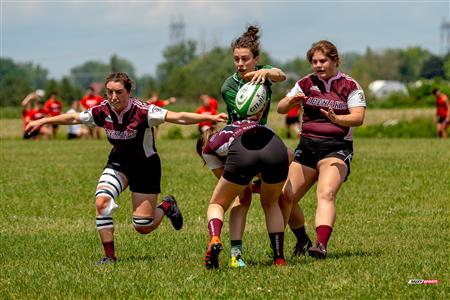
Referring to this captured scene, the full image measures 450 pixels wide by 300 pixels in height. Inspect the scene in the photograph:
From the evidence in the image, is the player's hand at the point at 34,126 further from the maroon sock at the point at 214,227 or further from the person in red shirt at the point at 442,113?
the person in red shirt at the point at 442,113

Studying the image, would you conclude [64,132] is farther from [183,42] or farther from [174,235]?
[183,42]

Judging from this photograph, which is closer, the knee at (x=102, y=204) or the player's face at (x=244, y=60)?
the player's face at (x=244, y=60)

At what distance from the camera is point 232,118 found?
9.32 m

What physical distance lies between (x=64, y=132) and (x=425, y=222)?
118ft

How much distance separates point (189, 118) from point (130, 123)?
30.1 inches

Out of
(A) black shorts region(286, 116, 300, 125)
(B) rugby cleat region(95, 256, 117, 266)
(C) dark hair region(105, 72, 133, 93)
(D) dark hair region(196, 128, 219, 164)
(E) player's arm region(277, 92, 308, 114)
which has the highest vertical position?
(C) dark hair region(105, 72, 133, 93)

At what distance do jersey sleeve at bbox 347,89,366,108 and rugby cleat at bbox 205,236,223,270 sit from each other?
6.57 ft

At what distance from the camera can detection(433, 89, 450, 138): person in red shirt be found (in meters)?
37.8

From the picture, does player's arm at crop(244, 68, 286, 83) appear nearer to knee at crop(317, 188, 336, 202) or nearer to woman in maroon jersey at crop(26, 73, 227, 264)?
woman in maroon jersey at crop(26, 73, 227, 264)

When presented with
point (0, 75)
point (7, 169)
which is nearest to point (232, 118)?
point (7, 169)

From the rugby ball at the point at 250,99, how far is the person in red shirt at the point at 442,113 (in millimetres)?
29611

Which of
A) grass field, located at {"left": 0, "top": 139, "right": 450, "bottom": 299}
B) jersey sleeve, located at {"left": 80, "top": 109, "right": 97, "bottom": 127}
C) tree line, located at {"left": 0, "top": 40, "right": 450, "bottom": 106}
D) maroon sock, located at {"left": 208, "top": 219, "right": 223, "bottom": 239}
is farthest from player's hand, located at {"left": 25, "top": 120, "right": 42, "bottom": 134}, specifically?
tree line, located at {"left": 0, "top": 40, "right": 450, "bottom": 106}

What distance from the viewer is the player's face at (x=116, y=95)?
9836 mm

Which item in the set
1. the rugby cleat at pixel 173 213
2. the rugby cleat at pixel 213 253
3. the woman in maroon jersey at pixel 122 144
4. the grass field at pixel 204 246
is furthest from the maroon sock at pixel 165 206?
the rugby cleat at pixel 213 253
